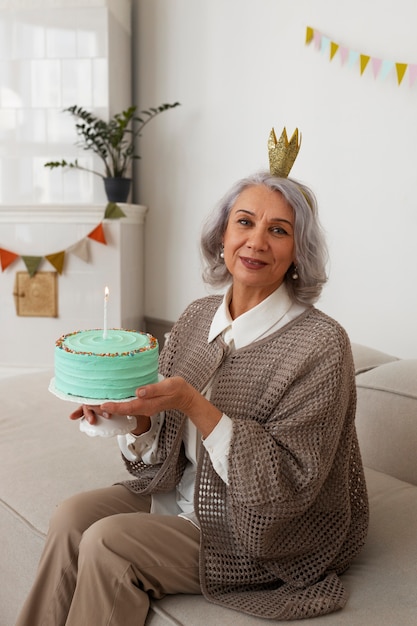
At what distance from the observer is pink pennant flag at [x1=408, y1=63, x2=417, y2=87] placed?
2.66 m

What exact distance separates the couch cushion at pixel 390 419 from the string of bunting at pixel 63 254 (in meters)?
2.10

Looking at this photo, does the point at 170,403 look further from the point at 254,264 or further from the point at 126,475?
the point at 126,475

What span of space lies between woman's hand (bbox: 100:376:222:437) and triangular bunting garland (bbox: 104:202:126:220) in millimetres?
2602

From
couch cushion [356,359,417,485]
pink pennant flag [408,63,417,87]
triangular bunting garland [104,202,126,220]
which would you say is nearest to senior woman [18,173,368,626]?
couch cushion [356,359,417,485]

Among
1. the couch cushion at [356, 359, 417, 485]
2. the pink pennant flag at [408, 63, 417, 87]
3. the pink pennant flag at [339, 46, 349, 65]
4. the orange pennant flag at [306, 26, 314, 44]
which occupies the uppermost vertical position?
the orange pennant flag at [306, 26, 314, 44]

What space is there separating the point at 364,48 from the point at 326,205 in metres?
0.69

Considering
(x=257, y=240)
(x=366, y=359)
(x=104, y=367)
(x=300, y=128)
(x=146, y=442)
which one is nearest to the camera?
(x=104, y=367)

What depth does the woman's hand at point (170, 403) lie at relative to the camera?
119 centimetres

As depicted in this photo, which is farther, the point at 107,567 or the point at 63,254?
the point at 63,254

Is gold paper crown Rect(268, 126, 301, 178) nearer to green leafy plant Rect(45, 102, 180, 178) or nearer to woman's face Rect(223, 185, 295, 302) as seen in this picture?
woman's face Rect(223, 185, 295, 302)

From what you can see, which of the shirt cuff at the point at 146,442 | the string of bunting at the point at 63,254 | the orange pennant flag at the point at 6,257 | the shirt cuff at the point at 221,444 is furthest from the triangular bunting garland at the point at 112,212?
the shirt cuff at the point at 221,444

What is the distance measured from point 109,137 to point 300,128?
3.63 feet

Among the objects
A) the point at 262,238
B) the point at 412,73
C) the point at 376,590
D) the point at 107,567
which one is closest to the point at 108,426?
the point at 107,567

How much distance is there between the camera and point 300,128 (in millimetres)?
3184
